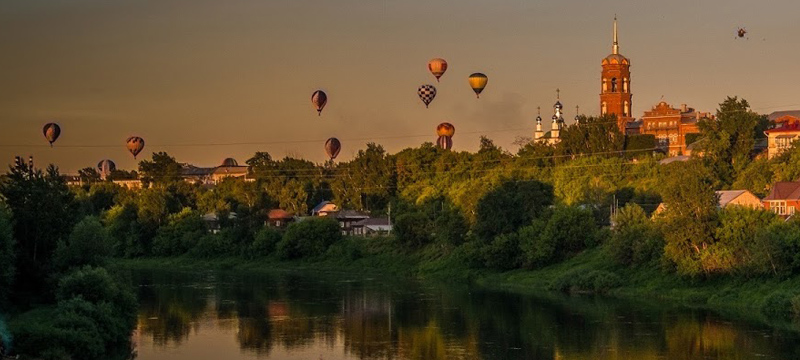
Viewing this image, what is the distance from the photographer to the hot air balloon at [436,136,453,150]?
105694 millimetres

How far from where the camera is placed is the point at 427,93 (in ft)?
284

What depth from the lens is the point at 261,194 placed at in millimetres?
114438

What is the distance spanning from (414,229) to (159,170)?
63.2m

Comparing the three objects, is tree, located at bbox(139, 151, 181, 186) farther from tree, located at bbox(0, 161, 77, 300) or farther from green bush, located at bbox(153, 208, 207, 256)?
tree, located at bbox(0, 161, 77, 300)

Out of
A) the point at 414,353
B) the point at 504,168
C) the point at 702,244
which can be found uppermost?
the point at 504,168

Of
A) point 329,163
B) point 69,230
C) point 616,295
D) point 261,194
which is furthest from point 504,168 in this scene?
point 69,230

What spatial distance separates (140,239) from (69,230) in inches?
1904

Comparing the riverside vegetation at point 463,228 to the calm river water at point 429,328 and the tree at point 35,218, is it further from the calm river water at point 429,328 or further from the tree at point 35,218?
the calm river water at point 429,328

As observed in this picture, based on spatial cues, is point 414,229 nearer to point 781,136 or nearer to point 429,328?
point 781,136

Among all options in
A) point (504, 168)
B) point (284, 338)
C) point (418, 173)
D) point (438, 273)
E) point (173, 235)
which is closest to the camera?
point (284, 338)

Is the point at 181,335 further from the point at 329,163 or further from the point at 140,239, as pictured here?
the point at 329,163

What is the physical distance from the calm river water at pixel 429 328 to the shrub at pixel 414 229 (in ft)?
49.2

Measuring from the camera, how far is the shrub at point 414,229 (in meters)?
79.2

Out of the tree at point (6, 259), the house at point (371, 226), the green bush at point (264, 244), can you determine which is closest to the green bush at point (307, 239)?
the green bush at point (264, 244)
